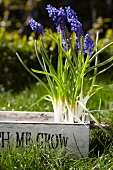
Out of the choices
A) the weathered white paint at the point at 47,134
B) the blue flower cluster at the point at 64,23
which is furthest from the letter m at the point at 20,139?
the blue flower cluster at the point at 64,23

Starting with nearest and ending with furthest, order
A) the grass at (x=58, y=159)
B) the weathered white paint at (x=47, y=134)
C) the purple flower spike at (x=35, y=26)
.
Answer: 1. the grass at (x=58, y=159)
2. the weathered white paint at (x=47, y=134)
3. the purple flower spike at (x=35, y=26)

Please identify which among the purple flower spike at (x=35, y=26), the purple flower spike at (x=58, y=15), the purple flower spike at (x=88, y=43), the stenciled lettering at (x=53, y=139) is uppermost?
the purple flower spike at (x=58, y=15)

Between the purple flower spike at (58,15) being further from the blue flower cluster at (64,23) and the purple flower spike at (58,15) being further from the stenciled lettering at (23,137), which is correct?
the stenciled lettering at (23,137)

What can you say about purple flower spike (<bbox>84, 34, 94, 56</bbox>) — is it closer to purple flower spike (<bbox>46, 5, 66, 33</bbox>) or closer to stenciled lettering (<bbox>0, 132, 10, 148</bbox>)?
purple flower spike (<bbox>46, 5, 66, 33</bbox>)

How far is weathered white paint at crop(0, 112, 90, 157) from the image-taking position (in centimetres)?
310

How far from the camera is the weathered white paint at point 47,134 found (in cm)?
310

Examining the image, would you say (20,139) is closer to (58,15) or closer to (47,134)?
(47,134)

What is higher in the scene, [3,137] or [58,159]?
[3,137]

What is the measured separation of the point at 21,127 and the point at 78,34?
69cm

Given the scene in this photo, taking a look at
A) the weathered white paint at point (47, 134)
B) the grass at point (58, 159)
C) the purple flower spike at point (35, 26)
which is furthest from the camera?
the purple flower spike at point (35, 26)

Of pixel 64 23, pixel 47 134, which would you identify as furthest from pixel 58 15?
pixel 47 134

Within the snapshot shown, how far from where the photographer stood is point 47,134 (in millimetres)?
3113

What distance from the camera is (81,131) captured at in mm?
3102

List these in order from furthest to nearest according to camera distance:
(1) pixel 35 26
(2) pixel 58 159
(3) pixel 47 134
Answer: (1) pixel 35 26, (3) pixel 47 134, (2) pixel 58 159
